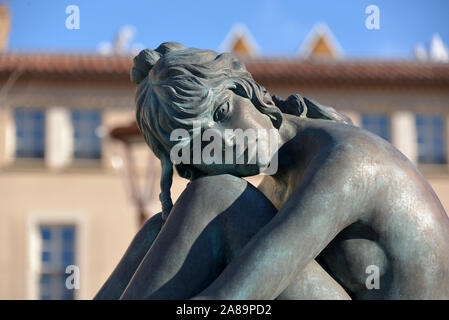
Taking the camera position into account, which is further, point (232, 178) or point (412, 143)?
point (412, 143)

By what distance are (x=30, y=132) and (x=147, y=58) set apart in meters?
26.6

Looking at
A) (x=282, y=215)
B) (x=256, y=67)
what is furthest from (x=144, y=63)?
(x=256, y=67)

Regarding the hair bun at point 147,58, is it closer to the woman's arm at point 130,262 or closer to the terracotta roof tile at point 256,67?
the woman's arm at point 130,262

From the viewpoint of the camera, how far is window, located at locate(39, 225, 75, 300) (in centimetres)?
2889

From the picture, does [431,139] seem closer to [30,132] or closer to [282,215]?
[30,132]

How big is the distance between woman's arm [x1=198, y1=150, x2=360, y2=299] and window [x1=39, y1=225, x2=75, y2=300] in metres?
26.2

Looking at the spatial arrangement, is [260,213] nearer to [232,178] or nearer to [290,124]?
[232,178]

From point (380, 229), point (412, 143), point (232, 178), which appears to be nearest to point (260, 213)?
point (232, 178)

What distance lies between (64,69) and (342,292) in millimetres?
25714

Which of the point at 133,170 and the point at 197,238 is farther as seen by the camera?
the point at 133,170

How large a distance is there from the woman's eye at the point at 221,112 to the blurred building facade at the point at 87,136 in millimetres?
24510

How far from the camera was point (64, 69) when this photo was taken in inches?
1115

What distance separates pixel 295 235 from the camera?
9.78 ft

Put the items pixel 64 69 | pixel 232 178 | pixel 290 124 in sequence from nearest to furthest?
pixel 232 178 < pixel 290 124 < pixel 64 69
